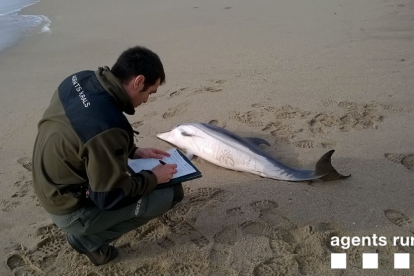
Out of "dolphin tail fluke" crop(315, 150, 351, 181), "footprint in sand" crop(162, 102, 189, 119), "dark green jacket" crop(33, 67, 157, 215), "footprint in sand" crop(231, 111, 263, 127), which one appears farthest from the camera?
"footprint in sand" crop(162, 102, 189, 119)

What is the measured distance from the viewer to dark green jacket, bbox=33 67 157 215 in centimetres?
231

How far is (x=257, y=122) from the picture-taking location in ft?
15.9

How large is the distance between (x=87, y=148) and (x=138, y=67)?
63 cm

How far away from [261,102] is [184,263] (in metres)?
2.78

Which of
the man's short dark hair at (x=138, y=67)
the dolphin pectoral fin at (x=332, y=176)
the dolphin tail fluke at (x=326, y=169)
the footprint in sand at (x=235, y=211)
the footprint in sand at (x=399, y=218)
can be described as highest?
the man's short dark hair at (x=138, y=67)

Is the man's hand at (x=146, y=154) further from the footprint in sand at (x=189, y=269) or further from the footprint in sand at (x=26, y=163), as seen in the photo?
the footprint in sand at (x=26, y=163)

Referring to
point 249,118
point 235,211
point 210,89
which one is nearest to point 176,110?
point 210,89

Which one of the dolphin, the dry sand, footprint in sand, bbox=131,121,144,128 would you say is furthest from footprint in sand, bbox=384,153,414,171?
footprint in sand, bbox=131,121,144,128

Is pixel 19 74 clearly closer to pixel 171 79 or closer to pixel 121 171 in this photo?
pixel 171 79

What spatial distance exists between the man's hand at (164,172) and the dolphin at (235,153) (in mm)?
1265

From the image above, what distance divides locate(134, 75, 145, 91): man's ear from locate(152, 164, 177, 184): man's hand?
628 mm

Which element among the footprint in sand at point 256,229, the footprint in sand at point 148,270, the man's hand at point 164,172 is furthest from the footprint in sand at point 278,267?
the man's hand at point 164,172

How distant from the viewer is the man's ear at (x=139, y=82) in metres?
2.55

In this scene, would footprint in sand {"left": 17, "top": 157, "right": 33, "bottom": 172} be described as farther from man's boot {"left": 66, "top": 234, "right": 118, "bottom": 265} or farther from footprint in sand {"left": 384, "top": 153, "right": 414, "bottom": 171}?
footprint in sand {"left": 384, "top": 153, "right": 414, "bottom": 171}
